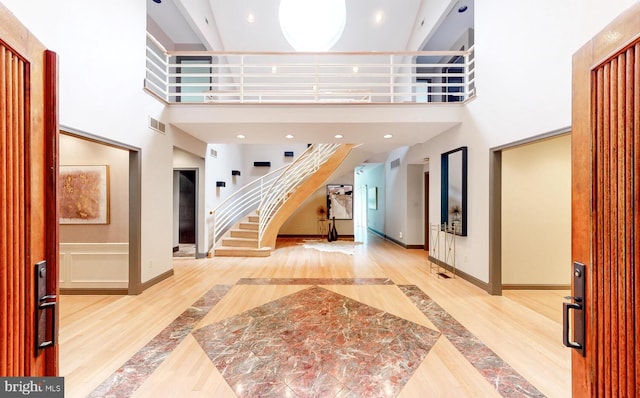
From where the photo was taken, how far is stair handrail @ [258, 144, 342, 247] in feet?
24.8

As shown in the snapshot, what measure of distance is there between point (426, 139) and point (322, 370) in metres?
5.62

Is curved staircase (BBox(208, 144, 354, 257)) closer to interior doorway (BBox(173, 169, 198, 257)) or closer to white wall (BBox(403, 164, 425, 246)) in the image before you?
interior doorway (BBox(173, 169, 198, 257))

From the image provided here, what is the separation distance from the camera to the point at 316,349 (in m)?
2.66

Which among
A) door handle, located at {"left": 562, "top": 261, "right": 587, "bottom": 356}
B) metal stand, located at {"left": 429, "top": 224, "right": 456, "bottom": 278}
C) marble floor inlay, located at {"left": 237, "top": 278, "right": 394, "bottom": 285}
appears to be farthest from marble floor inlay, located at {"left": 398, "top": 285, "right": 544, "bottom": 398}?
metal stand, located at {"left": 429, "top": 224, "right": 456, "bottom": 278}

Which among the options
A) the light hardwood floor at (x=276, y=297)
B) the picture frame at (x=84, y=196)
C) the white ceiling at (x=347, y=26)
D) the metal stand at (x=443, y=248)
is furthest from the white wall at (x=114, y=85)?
the metal stand at (x=443, y=248)

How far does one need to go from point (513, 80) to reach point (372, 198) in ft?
28.8

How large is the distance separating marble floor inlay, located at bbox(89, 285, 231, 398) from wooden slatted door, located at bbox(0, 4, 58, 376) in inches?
40.9

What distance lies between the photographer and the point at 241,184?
9828 mm

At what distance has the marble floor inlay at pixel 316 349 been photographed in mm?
2166

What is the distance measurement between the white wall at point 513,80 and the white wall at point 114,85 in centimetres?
521

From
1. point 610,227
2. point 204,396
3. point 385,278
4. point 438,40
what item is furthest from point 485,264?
point 438,40

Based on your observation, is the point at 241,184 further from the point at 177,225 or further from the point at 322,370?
the point at 322,370

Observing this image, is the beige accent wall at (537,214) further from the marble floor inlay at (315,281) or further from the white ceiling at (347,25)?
the white ceiling at (347,25)

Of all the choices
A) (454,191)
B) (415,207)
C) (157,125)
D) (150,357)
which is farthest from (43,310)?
(415,207)
